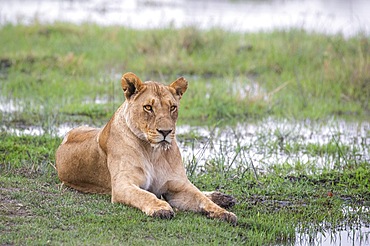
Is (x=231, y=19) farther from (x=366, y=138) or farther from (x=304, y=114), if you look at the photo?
(x=366, y=138)

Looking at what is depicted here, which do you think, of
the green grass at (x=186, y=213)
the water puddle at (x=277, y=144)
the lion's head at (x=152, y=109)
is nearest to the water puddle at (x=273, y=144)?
the water puddle at (x=277, y=144)

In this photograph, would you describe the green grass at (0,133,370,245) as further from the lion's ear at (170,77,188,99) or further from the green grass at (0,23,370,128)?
the green grass at (0,23,370,128)

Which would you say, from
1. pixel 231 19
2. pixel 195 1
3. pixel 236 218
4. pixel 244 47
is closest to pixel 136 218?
pixel 236 218

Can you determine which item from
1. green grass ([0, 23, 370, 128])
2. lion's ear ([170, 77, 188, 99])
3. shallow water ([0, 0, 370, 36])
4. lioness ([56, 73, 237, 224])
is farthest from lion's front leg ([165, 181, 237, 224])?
shallow water ([0, 0, 370, 36])

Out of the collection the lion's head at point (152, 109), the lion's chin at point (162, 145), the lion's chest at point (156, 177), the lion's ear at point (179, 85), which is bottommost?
the lion's chest at point (156, 177)

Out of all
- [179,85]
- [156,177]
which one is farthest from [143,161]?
[179,85]

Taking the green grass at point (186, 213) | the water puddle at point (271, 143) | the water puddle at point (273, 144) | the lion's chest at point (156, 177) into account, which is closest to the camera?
the green grass at point (186, 213)

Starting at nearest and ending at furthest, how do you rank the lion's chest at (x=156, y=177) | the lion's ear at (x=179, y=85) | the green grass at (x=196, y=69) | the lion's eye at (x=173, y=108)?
the lion's eye at (x=173, y=108) → the lion's chest at (x=156, y=177) → the lion's ear at (x=179, y=85) → the green grass at (x=196, y=69)

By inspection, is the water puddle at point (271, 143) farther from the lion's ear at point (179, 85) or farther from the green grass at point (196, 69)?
the lion's ear at point (179, 85)

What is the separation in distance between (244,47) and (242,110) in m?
3.48

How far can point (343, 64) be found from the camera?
10.9 meters

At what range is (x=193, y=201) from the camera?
543 centimetres

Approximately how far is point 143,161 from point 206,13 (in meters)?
12.8

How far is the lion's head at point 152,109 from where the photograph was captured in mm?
5316
